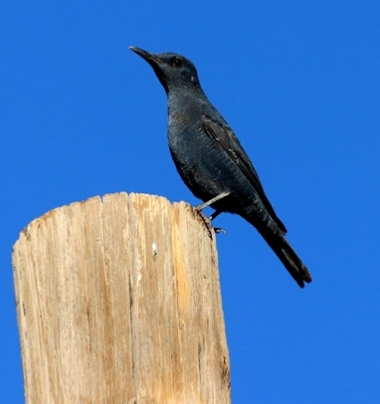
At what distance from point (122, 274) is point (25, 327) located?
1.50 feet

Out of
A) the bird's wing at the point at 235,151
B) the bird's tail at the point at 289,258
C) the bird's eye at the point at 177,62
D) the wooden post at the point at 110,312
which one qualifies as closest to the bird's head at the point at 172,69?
the bird's eye at the point at 177,62

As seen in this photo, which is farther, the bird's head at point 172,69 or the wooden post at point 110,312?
the bird's head at point 172,69

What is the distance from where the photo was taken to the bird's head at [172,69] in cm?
842

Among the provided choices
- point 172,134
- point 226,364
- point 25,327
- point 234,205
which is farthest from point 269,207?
point 25,327

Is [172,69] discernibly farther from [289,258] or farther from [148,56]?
[289,258]

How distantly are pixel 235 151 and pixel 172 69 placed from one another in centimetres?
123

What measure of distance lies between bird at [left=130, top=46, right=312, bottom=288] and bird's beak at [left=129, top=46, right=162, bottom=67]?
0.01 m

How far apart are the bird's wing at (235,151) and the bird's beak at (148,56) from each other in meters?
0.96

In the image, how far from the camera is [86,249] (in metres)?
3.24

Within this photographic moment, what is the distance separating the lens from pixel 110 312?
3.17 meters

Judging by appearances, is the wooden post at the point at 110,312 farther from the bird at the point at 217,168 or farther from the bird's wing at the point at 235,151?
the bird's wing at the point at 235,151

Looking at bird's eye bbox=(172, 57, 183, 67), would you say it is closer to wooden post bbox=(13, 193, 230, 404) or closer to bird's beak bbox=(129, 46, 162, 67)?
bird's beak bbox=(129, 46, 162, 67)

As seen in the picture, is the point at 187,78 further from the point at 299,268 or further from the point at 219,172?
the point at 299,268

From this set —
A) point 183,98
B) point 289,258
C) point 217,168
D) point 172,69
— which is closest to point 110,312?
point 217,168
